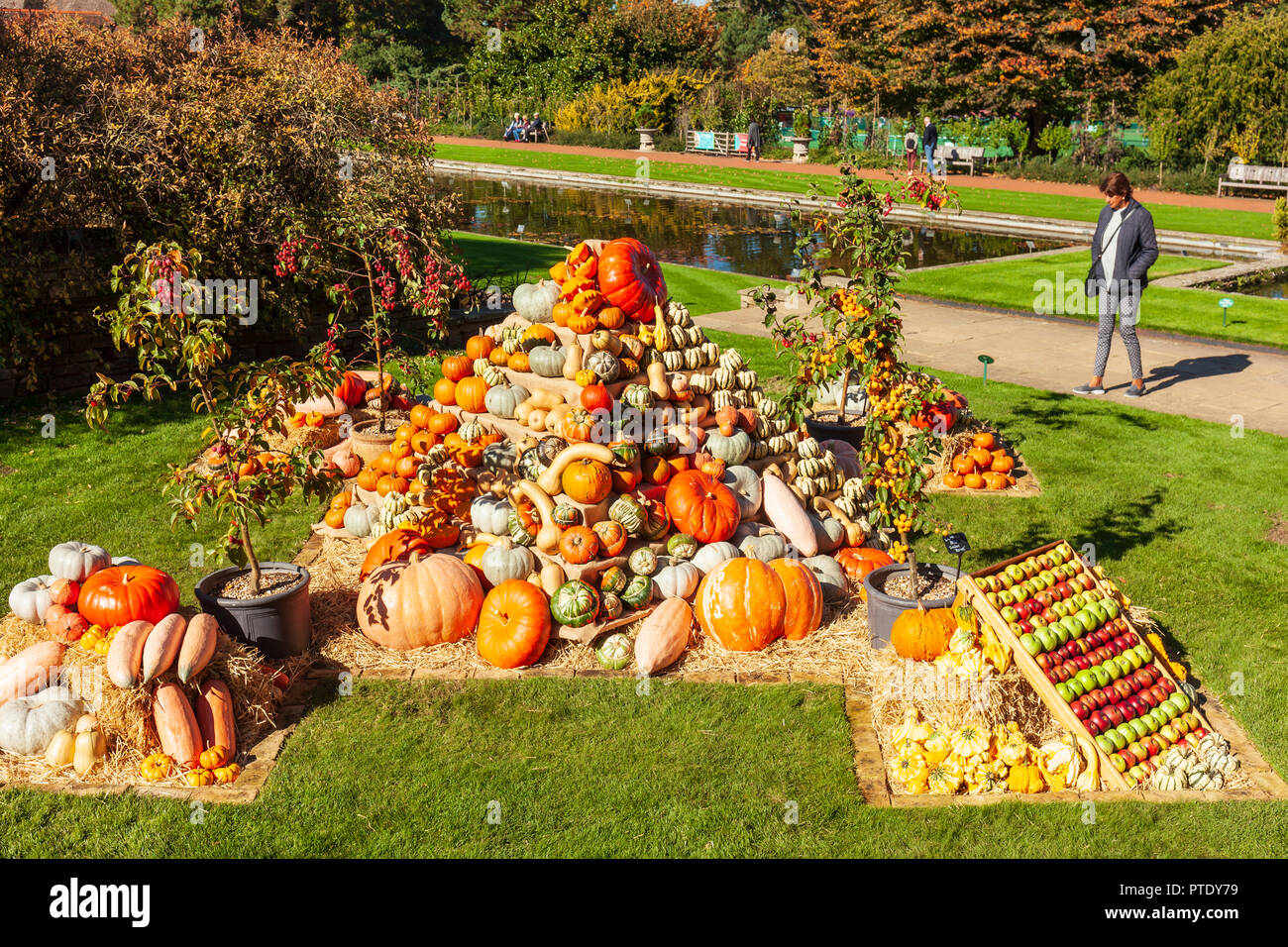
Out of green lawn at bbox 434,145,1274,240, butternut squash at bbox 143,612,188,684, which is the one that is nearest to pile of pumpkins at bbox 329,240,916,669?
butternut squash at bbox 143,612,188,684

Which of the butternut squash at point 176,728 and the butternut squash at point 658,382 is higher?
the butternut squash at point 658,382

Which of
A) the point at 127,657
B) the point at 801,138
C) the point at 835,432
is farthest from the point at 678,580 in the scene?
the point at 801,138

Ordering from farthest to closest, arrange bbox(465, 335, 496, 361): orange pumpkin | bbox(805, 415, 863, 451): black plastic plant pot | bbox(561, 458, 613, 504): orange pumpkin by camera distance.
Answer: bbox(805, 415, 863, 451): black plastic plant pot → bbox(465, 335, 496, 361): orange pumpkin → bbox(561, 458, 613, 504): orange pumpkin

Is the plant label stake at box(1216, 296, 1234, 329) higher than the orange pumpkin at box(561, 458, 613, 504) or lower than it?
higher

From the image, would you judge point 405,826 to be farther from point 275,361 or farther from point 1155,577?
point 1155,577

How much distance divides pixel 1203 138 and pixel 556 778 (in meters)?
35.3

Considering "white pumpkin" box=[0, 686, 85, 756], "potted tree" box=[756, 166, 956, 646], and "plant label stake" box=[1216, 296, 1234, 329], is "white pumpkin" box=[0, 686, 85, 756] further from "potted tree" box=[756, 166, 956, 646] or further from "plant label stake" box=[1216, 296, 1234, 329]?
"plant label stake" box=[1216, 296, 1234, 329]

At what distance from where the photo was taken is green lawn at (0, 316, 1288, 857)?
5098 millimetres

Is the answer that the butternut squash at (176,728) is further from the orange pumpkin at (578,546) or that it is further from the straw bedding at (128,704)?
the orange pumpkin at (578,546)

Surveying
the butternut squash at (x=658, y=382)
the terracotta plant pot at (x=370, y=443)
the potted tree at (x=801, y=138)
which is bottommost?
the terracotta plant pot at (x=370, y=443)

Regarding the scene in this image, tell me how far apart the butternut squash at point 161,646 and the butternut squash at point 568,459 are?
2484 mm

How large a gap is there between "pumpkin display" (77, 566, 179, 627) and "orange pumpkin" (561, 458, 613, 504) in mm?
2529

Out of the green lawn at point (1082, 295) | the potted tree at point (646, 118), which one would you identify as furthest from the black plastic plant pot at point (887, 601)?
the potted tree at point (646, 118)

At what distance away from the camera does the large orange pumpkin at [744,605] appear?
22.3ft
